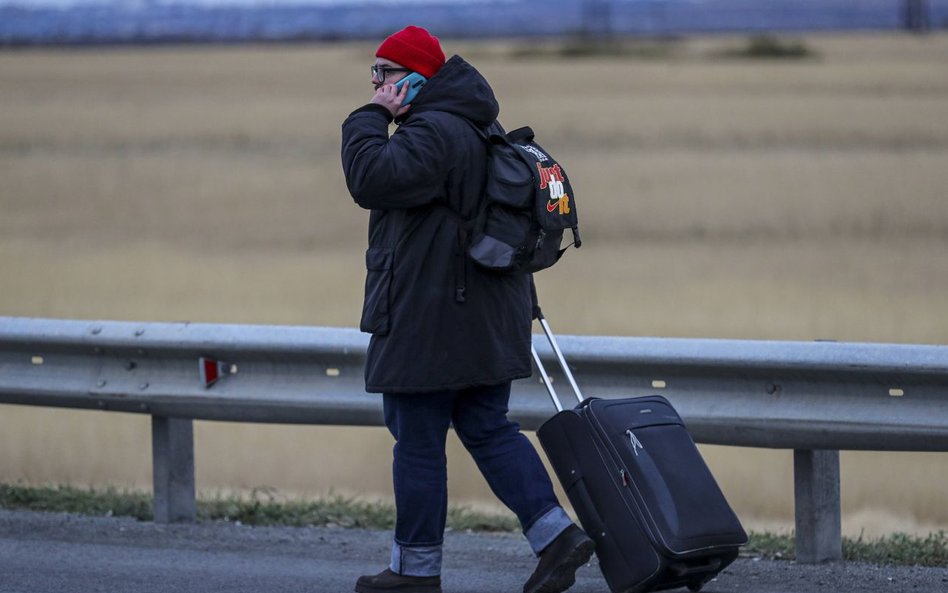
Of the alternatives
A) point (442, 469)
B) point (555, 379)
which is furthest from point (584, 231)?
point (442, 469)

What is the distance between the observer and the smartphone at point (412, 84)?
176 inches

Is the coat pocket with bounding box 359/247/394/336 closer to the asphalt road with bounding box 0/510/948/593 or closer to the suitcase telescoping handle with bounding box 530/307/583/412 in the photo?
the suitcase telescoping handle with bounding box 530/307/583/412

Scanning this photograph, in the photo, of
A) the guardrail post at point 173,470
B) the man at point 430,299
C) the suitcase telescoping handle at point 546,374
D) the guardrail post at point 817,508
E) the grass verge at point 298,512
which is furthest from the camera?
the guardrail post at point 173,470

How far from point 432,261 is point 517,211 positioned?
11.0 inches

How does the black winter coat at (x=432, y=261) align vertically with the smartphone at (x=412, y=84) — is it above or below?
below

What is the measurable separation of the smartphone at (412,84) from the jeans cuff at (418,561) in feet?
4.27

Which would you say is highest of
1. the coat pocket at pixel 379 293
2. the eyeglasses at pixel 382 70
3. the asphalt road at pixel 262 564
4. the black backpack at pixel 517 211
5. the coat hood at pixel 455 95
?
the eyeglasses at pixel 382 70

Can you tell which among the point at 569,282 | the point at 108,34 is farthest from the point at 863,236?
the point at 108,34

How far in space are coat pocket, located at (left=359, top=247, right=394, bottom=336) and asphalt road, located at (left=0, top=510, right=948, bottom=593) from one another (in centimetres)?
89

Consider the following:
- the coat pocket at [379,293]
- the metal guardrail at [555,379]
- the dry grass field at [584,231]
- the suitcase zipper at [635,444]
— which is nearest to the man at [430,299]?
the coat pocket at [379,293]

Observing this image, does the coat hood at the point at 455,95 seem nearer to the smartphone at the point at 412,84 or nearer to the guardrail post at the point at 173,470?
the smartphone at the point at 412,84

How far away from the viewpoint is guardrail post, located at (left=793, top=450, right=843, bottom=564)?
16.1ft

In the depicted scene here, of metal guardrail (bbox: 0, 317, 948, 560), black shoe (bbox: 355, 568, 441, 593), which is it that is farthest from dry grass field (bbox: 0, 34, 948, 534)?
black shoe (bbox: 355, 568, 441, 593)

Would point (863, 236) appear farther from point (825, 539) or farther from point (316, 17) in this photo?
point (316, 17)
